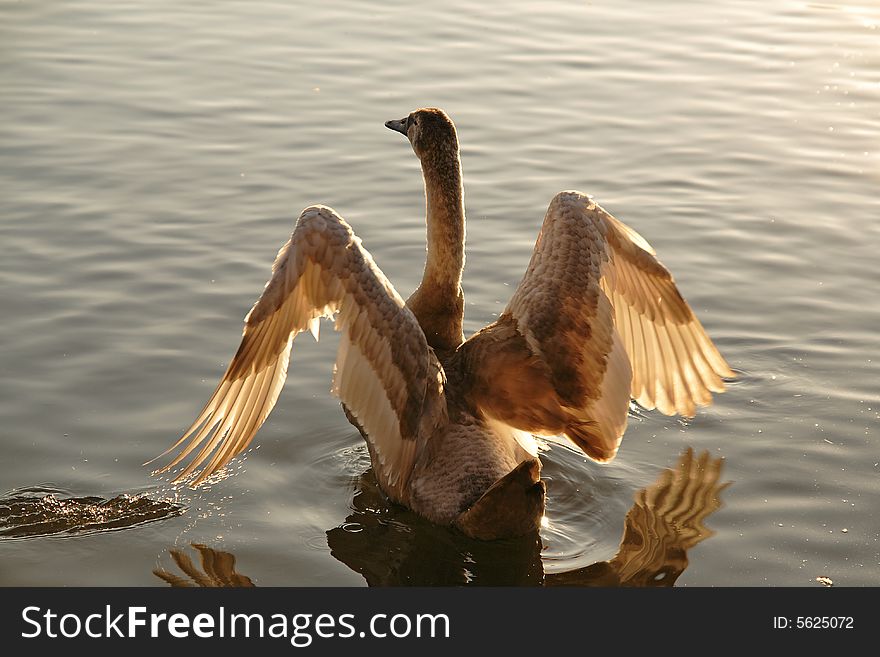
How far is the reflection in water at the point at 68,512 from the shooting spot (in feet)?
21.4

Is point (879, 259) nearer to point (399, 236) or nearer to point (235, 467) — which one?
point (399, 236)

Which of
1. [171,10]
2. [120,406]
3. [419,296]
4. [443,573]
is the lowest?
[443,573]

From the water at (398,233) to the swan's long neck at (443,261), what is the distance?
0.82m

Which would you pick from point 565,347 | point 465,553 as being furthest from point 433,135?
point 465,553

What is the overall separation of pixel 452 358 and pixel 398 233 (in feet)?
10.6

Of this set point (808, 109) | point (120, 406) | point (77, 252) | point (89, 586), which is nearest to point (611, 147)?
point (808, 109)

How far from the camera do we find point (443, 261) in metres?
7.53

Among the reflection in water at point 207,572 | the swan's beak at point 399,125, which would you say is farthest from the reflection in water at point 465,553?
the swan's beak at point 399,125

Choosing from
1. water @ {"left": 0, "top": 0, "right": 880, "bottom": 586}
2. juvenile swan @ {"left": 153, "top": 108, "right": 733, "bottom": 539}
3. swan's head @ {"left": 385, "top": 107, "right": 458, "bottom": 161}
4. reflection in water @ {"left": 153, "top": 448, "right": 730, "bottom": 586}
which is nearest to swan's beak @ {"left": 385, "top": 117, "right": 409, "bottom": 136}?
swan's head @ {"left": 385, "top": 107, "right": 458, "bottom": 161}

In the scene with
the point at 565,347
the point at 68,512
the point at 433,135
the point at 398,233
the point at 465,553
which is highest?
the point at 433,135

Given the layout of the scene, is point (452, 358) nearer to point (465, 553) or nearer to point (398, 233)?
point (465, 553)

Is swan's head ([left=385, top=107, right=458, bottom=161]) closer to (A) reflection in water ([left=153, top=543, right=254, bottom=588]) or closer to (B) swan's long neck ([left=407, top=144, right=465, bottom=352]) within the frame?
(B) swan's long neck ([left=407, top=144, right=465, bottom=352])

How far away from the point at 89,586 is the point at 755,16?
535 inches

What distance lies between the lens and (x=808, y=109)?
13703 millimetres
